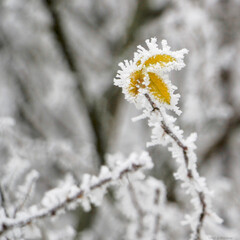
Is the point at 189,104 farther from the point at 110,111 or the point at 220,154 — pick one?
the point at 220,154

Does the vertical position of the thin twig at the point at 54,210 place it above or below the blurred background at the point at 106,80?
below

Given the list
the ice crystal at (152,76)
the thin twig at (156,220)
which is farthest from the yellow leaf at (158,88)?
the thin twig at (156,220)

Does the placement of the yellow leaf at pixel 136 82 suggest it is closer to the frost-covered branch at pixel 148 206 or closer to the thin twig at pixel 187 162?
the thin twig at pixel 187 162

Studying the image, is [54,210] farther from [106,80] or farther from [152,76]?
[106,80]

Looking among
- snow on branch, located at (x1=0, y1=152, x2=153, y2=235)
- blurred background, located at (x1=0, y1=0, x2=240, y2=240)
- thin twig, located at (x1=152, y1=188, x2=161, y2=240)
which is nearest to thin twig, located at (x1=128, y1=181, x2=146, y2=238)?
thin twig, located at (x1=152, y1=188, x2=161, y2=240)

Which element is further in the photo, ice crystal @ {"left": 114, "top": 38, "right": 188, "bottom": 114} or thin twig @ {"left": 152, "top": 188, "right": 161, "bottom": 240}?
thin twig @ {"left": 152, "top": 188, "right": 161, "bottom": 240}

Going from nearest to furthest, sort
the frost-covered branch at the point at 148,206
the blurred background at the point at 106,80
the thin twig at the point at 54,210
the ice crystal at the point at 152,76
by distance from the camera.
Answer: the ice crystal at the point at 152,76, the thin twig at the point at 54,210, the frost-covered branch at the point at 148,206, the blurred background at the point at 106,80

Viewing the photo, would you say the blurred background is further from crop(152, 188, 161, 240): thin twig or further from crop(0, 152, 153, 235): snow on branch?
crop(0, 152, 153, 235): snow on branch

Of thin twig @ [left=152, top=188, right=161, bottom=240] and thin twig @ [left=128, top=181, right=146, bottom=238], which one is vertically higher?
thin twig @ [left=128, top=181, right=146, bottom=238]

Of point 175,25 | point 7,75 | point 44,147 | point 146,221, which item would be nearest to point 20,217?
point 146,221
